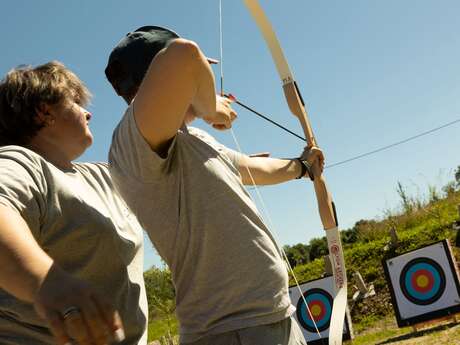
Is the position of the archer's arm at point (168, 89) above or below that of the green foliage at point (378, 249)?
above

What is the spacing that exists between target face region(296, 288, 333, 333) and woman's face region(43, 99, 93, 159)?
434cm

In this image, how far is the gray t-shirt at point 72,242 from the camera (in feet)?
2.63

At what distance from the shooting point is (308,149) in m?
1.65

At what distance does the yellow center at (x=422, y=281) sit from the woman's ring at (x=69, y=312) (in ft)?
14.9

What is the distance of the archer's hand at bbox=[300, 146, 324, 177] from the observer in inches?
63.6

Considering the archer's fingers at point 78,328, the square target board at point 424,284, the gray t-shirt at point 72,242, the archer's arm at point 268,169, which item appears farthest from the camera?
the square target board at point 424,284

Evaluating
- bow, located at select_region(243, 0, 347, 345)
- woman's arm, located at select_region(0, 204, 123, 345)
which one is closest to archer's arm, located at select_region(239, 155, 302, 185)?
bow, located at select_region(243, 0, 347, 345)

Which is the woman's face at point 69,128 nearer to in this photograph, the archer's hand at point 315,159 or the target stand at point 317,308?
the archer's hand at point 315,159

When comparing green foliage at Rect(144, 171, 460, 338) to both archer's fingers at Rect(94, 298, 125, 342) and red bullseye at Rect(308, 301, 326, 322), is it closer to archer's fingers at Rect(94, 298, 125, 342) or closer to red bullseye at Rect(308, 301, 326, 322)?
red bullseye at Rect(308, 301, 326, 322)

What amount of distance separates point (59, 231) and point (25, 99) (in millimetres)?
311

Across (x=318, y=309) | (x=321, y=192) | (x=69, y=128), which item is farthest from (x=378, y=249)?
(x=69, y=128)

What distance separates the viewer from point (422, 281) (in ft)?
15.0

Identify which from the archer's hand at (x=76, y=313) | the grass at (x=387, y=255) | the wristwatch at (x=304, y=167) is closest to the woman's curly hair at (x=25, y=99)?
the archer's hand at (x=76, y=313)

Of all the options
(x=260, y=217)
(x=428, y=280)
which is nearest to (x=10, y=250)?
(x=260, y=217)
